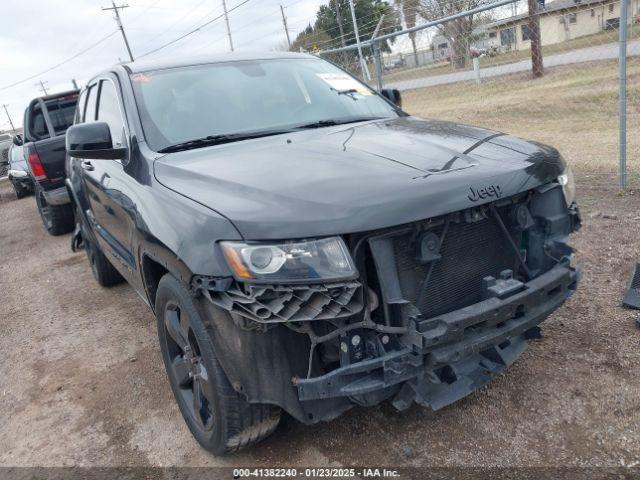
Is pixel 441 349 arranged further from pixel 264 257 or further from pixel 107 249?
pixel 107 249

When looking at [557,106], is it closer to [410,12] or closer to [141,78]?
[141,78]

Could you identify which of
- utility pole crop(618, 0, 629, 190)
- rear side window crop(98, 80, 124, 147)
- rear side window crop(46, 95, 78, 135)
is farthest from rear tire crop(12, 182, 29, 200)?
utility pole crop(618, 0, 629, 190)

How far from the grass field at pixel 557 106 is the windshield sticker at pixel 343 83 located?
4.31 meters

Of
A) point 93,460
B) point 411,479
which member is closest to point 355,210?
point 411,479

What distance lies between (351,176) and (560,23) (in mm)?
6042

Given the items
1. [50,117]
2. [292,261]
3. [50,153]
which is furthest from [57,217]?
[292,261]

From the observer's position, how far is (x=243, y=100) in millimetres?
3346

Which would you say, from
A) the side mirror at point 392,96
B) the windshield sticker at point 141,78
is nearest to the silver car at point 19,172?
the windshield sticker at point 141,78

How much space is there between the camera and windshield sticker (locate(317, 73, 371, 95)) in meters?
3.74

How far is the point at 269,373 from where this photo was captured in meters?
2.14

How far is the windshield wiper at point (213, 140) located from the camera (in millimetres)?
2934

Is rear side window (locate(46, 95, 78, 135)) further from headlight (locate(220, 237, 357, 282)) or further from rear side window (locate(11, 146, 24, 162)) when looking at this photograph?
headlight (locate(220, 237, 357, 282))

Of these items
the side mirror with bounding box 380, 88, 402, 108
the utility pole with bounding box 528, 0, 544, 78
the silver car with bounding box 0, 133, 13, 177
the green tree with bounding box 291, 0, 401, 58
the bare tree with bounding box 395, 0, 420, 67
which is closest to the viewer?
the side mirror with bounding box 380, 88, 402, 108

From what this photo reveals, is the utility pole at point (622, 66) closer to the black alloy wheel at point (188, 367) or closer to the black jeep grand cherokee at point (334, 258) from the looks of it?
the black jeep grand cherokee at point (334, 258)
